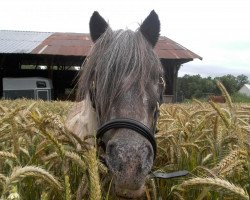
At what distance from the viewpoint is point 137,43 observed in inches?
95.6

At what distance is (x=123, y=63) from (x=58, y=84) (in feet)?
81.2

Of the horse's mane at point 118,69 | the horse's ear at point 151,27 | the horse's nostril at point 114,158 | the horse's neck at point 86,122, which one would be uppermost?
the horse's ear at point 151,27

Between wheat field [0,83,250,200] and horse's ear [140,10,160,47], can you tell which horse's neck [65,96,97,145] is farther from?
horse's ear [140,10,160,47]

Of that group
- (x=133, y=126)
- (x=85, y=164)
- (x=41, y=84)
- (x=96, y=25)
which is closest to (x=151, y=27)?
(x=96, y=25)

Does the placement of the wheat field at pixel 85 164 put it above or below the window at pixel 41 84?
above

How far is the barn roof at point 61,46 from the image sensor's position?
72.3 feet

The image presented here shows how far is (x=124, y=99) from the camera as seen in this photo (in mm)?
1977

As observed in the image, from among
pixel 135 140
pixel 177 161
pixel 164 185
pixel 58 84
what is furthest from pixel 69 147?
pixel 58 84

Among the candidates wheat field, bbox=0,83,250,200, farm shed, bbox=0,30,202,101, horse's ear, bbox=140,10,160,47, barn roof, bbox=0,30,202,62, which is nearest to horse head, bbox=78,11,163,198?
horse's ear, bbox=140,10,160,47

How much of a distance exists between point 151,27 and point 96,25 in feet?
1.36

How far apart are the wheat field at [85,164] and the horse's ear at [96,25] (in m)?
0.89

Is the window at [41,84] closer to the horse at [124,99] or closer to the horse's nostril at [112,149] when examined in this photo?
the horse at [124,99]

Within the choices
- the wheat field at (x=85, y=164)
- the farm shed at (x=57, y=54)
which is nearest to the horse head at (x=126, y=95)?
the wheat field at (x=85, y=164)

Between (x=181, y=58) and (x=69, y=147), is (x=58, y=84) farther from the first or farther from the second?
(x=69, y=147)
